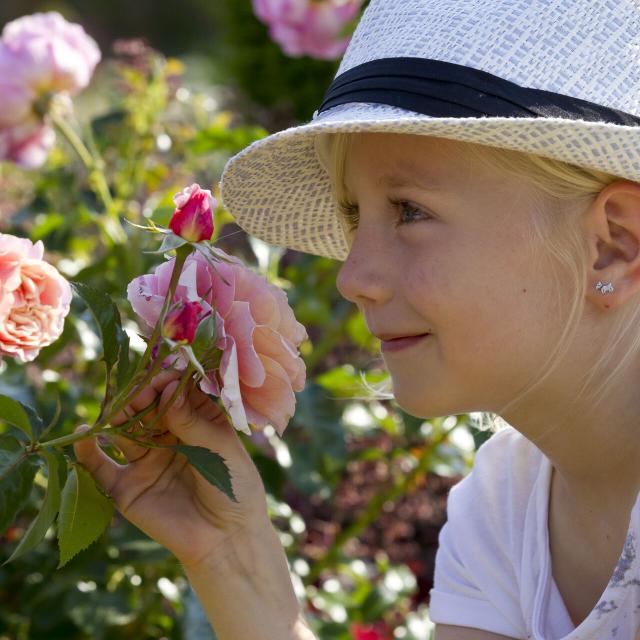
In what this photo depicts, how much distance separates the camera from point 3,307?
1.14m

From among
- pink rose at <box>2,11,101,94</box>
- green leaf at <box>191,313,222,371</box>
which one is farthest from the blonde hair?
pink rose at <box>2,11,101,94</box>

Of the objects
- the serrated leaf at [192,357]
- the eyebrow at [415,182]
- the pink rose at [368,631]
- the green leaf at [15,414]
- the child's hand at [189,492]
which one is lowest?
the pink rose at [368,631]

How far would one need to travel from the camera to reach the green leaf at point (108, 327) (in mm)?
1197

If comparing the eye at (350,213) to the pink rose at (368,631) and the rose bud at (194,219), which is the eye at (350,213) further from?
the pink rose at (368,631)

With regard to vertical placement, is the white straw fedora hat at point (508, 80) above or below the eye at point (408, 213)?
above

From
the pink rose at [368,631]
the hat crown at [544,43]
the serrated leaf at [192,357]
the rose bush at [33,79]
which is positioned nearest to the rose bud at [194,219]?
the serrated leaf at [192,357]

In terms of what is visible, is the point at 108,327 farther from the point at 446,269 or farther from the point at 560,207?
the point at 560,207

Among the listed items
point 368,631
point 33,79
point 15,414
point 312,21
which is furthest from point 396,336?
point 312,21

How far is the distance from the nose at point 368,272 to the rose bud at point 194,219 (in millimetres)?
236

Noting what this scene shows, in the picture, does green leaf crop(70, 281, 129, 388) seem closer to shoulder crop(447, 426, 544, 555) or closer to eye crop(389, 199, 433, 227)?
eye crop(389, 199, 433, 227)

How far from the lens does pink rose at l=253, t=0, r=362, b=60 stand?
2.62 metres

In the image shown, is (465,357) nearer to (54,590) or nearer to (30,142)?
(54,590)

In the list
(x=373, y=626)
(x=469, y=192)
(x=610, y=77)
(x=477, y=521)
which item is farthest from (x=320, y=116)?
(x=373, y=626)

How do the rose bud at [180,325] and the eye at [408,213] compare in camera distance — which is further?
the eye at [408,213]
